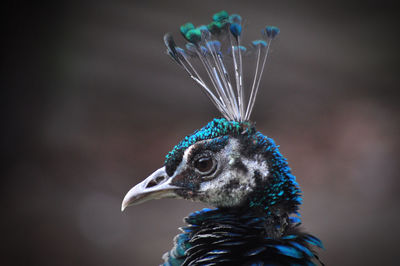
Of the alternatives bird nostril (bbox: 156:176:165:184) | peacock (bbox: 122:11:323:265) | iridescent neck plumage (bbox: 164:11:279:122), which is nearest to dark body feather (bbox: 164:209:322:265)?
peacock (bbox: 122:11:323:265)

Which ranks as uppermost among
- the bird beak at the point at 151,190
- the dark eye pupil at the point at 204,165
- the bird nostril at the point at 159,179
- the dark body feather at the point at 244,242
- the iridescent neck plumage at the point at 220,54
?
the iridescent neck plumage at the point at 220,54

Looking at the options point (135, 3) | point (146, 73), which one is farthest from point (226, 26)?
point (146, 73)

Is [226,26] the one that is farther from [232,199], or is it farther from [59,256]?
[59,256]

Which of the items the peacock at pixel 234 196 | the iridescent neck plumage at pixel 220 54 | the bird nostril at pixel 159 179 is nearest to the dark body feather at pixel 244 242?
the peacock at pixel 234 196

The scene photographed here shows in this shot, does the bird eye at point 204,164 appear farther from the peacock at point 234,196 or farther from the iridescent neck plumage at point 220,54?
the iridescent neck plumage at point 220,54

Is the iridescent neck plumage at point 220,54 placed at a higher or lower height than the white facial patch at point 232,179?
higher

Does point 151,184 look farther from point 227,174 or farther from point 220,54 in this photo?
point 220,54

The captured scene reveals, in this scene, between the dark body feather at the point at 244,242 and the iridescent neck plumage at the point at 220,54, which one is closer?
the dark body feather at the point at 244,242

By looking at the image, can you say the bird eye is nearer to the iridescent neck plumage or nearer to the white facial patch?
the white facial patch
